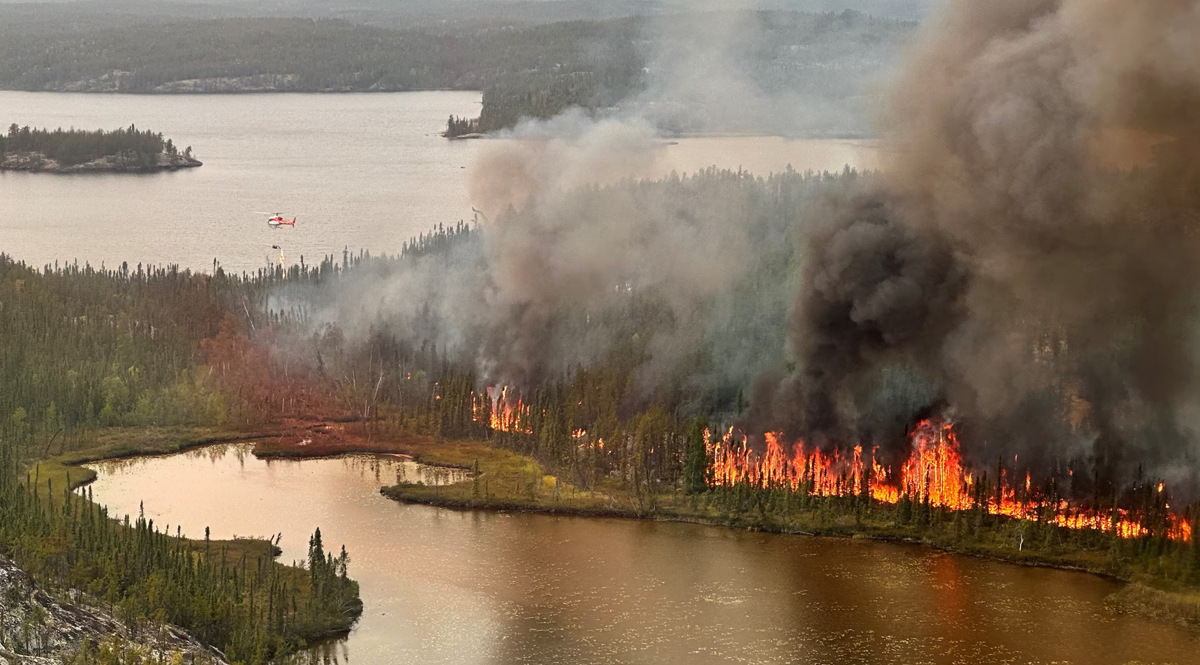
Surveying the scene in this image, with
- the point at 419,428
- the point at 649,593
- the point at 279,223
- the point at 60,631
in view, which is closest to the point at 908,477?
the point at 649,593

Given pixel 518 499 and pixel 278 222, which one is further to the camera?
pixel 278 222

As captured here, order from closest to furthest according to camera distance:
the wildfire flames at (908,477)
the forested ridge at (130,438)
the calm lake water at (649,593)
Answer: the forested ridge at (130,438) → the calm lake water at (649,593) → the wildfire flames at (908,477)

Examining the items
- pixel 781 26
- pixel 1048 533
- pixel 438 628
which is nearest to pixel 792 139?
pixel 781 26

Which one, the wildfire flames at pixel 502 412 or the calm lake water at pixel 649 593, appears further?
the wildfire flames at pixel 502 412

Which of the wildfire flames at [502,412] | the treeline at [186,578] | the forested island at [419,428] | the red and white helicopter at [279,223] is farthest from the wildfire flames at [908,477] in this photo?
the red and white helicopter at [279,223]

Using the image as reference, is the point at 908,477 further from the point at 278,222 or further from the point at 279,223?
the point at 279,223

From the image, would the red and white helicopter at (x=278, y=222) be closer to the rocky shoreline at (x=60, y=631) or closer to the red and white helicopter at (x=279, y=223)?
the red and white helicopter at (x=279, y=223)
